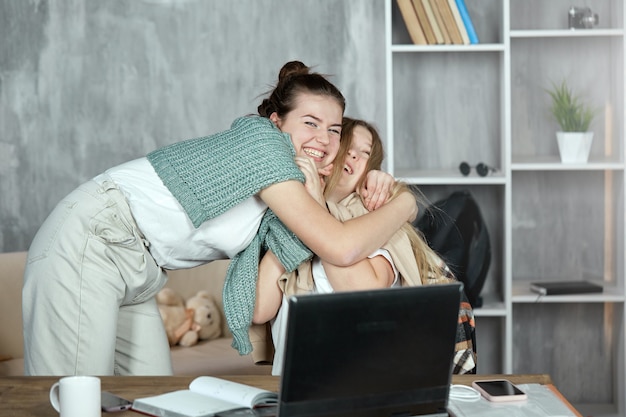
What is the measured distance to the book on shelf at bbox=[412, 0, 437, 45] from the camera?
3502 mm

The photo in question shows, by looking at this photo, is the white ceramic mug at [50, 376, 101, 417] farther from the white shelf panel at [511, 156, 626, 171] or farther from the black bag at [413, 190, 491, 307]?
the white shelf panel at [511, 156, 626, 171]

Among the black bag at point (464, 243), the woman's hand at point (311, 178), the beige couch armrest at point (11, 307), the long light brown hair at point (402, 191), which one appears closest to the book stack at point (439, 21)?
the black bag at point (464, 243)

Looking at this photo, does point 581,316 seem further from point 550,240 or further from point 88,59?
point 88,59

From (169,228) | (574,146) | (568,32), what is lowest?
(169,228)

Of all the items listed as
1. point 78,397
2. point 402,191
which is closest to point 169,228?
point 402,191

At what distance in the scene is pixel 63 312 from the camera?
2107 millimetres

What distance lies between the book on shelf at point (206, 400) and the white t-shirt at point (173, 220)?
0.56m

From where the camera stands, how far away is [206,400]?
156cm

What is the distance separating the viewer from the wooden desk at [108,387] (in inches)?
61.9

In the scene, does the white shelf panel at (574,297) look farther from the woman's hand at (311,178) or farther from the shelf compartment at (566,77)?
the woman's hand at (311,178)

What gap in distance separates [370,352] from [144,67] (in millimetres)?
2775

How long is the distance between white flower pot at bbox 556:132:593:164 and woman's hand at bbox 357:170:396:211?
155 centimetres

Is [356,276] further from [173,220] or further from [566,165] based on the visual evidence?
[566,165]

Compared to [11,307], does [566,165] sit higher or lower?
higher
